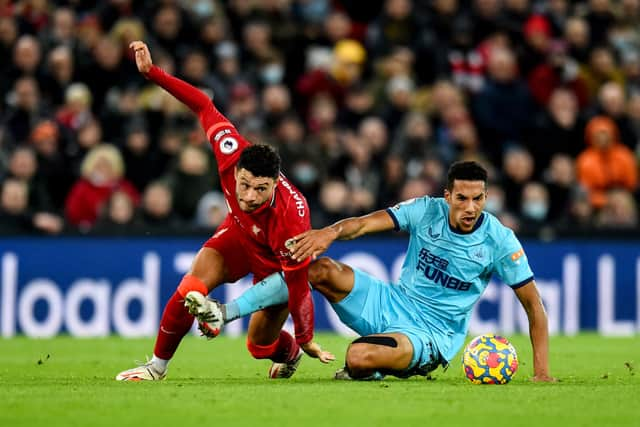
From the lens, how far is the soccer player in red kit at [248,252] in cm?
873

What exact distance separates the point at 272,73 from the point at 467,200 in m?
8.29

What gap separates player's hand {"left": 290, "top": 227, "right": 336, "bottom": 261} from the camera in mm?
8414

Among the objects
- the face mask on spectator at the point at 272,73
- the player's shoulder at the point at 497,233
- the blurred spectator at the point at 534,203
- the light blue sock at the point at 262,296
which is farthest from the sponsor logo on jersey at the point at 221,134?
the face mask on spectator at the point at 272,73

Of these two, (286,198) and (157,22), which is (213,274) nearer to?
(286,198)

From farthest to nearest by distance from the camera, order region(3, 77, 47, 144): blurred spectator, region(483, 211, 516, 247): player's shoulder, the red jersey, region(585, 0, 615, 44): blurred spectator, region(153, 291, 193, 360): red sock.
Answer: region(585, 0, 615, 44): blurred spectator → region(3, 77, 47, 144): blurred spectator → region(153, 291, 193, 360): red sock → region(483, 211, 516, 247): player's shoulder → the red jersey

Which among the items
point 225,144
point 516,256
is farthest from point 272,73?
point 516,256

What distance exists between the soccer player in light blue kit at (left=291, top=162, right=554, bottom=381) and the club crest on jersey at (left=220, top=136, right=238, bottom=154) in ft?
3.45

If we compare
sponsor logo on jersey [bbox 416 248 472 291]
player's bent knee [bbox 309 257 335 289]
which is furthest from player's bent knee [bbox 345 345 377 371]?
sponsor logo on jersey [bbox 416 248 472 291]

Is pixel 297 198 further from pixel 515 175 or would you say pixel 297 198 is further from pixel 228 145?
pixel 515 175

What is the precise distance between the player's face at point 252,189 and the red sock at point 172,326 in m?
0.97

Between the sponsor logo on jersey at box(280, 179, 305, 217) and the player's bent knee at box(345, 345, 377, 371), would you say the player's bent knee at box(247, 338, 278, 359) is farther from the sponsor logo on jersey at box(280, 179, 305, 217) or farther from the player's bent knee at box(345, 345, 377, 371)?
the sponsor logo on jersey at box(280, 179, 305, 217)

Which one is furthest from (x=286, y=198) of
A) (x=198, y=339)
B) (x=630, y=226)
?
(x=630, y=226)

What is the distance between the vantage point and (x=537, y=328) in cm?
886

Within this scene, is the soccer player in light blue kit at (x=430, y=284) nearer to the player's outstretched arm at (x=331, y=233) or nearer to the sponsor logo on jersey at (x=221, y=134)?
the player's outstretched arm at (x=331, y=233)
